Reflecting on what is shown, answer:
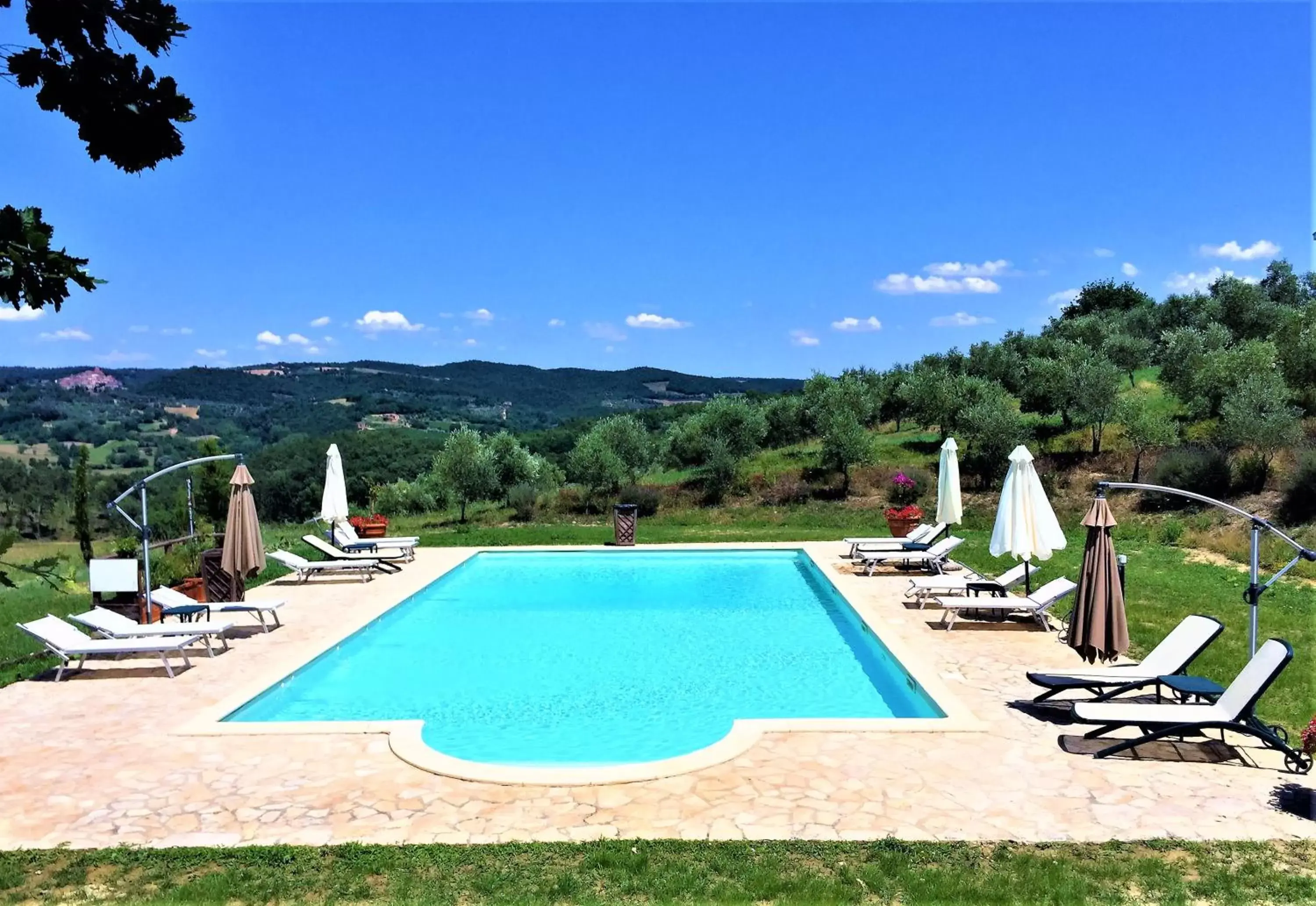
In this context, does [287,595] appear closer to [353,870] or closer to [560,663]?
[560,663]

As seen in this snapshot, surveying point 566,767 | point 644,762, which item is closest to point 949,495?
point 644,762

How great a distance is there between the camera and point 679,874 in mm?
4883

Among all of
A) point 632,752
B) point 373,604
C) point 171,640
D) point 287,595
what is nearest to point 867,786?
point 632,752

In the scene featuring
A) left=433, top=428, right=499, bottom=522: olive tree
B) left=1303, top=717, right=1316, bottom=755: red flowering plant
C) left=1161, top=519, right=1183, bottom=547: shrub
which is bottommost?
left=1303, top=717, right=1316, bottom=755: red flowering plant

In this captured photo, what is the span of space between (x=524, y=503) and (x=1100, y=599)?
1984 cm

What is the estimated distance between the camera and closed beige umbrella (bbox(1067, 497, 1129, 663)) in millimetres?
7707

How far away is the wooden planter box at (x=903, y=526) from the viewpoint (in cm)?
1800

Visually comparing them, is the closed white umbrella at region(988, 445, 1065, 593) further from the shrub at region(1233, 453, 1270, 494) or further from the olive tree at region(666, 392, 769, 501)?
the olive tree at region(666, 392, 769, 501)

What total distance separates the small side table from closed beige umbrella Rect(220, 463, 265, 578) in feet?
33.2

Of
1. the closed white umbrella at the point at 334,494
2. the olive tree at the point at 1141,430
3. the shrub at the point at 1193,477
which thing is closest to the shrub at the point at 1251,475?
the shrub at the point at 1193,477

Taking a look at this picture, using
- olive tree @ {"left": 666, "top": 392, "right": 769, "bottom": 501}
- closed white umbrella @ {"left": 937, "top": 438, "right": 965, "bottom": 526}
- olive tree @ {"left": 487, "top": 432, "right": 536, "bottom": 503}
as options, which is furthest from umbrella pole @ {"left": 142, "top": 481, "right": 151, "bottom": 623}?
olive tree @ {"left": 487, "top": 432, "right": 536, "bottom": 503}

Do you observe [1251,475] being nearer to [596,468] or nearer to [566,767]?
[596,468]

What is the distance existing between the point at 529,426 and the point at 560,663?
221 ft

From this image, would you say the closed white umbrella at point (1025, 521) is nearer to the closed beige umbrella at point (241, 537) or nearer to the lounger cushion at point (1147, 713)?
the lounger cushion at point (1147, 713)
